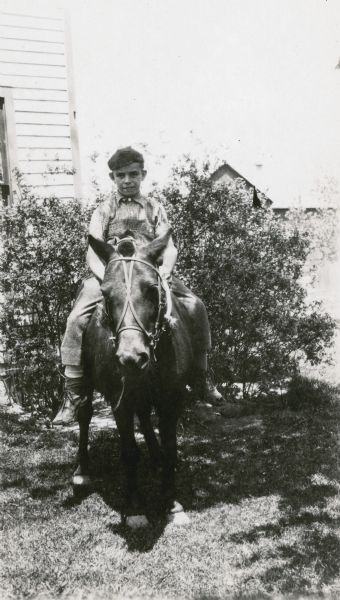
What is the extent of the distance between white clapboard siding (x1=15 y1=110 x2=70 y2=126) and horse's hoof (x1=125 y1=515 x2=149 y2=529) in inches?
266

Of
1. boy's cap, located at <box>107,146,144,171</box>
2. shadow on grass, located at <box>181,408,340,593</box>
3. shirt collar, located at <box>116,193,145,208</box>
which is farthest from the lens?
shirt collar, located at <box>116,193,145,208</box>

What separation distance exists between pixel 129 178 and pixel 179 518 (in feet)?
10.3

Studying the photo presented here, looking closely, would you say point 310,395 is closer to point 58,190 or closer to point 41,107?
point 58,190

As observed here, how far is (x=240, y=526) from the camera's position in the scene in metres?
4.36

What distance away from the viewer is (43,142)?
29.4ft

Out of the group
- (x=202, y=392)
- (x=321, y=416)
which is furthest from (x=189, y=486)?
(x=321, y=416)

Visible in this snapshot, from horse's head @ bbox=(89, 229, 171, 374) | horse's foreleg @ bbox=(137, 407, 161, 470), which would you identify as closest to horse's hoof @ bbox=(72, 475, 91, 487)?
horse's foreleg @ bbox=(137, 407, 161, 470)

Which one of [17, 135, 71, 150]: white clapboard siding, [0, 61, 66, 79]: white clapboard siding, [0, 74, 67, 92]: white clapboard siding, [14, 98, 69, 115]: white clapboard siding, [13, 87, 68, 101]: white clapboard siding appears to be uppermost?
[0, 61, 66, 79]: white clapboard siding

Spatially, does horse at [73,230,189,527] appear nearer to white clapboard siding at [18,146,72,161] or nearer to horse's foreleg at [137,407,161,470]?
horse's foreleg at [137,407,161,470]

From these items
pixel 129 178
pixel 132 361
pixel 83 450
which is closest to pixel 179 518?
pixel 83 450

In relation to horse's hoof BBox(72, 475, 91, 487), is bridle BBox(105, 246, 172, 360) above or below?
above

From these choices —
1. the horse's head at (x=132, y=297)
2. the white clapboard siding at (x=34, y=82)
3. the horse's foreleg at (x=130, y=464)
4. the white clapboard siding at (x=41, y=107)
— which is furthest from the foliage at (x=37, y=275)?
the horse's head at (x=132, y=297)

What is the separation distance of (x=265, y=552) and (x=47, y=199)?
18.2 ft

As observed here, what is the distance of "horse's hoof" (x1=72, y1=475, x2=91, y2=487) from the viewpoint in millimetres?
5375
